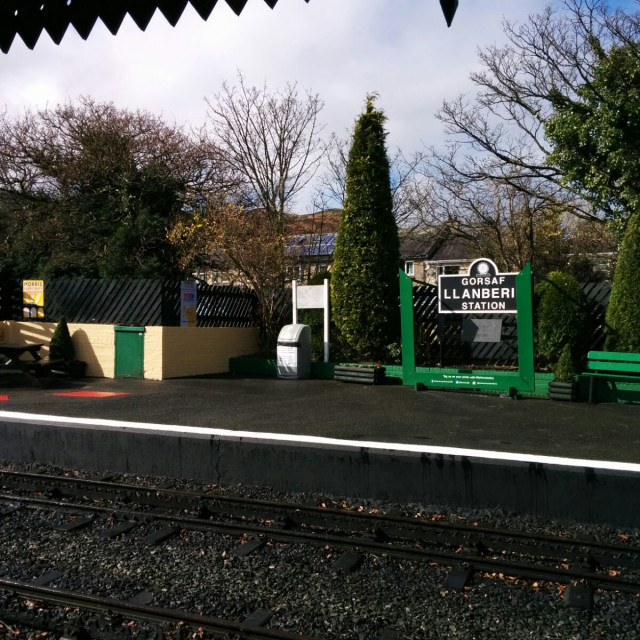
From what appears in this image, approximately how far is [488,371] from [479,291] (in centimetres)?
141

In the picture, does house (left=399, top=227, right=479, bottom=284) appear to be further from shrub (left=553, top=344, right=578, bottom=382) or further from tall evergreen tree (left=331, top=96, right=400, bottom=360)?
shrub (left=553, top=344, right=578, bottom=382)

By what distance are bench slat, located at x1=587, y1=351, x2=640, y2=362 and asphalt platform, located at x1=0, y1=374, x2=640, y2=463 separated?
2.46 feet

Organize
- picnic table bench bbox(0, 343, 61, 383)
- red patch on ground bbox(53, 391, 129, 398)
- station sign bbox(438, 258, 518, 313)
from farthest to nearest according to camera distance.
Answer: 1. picnic table bench bbox(0, 343, 61, 383)
2. red patch on ground bbox(53, 391, 129, 398)
3. station sign bbox(438, 258, 518, 313)

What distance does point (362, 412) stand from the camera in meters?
10.1

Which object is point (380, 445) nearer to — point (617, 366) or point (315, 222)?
point (617, 366)

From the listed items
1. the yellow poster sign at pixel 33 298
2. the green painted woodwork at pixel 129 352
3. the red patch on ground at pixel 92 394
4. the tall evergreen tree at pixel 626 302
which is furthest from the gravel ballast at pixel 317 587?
the yellow poster sign at pixel 33 298

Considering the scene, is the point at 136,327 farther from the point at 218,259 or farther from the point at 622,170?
the point at 622,170

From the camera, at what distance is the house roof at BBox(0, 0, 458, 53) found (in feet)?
10.4

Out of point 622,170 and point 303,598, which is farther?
point 622,170

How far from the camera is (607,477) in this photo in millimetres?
5941

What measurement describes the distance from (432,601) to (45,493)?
14.6 ft

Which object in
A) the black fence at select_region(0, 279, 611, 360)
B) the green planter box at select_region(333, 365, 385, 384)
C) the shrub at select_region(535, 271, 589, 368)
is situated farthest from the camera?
Result: the black fence at select_region(0, 279, 611, 360)

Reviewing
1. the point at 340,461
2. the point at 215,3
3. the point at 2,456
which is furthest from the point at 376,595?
the point at 2,456

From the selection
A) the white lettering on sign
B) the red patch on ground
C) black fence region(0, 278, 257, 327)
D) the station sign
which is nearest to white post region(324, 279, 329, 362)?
the white lettering on sign
